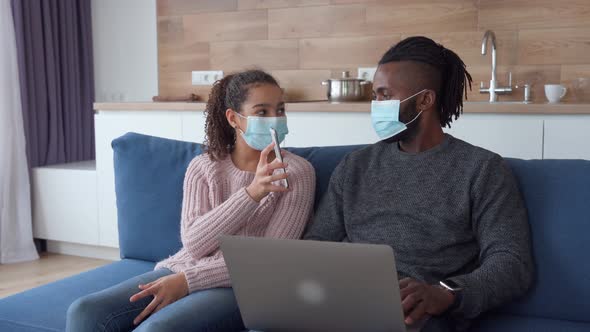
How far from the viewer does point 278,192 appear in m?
1.95

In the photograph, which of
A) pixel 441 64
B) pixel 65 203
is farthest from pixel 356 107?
pixel 65 203

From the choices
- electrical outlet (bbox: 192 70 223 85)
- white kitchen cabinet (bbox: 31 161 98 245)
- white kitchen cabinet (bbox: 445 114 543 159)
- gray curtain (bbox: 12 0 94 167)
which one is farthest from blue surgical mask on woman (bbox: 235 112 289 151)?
gray curtain (bbox: 12 0 94 167)

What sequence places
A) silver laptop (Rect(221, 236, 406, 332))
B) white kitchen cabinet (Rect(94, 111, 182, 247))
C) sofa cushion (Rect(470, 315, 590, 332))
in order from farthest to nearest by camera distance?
1. white kitchen cabinet (Rect(94, 111, 182, 247))
2. sofa cushion (Rect(470, 315, 590, 332))
3. silver laptop (Rect(221, 236, 406, 332))

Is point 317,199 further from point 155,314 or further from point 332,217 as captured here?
point 155,314

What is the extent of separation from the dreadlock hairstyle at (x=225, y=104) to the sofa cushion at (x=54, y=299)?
1.44ft

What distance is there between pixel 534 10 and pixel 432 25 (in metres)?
0.51

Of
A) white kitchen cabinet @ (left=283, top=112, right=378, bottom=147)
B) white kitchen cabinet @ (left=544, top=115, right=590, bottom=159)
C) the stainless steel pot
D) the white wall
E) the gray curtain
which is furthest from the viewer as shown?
the white wall

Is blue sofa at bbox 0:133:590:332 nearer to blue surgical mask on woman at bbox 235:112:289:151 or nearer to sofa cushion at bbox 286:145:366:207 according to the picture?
sofa cushion at bbox 286:145:366:207

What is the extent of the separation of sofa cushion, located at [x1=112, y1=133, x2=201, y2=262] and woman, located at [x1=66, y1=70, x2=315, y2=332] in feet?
0.48

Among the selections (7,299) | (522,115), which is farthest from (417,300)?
(522,115)

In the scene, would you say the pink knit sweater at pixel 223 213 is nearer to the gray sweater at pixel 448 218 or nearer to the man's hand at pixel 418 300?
the gray sweater at pixel 448 218

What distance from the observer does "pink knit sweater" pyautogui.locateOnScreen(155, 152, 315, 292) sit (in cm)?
185

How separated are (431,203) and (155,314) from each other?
0.70 m

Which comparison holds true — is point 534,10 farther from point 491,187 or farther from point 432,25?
point 491,187
